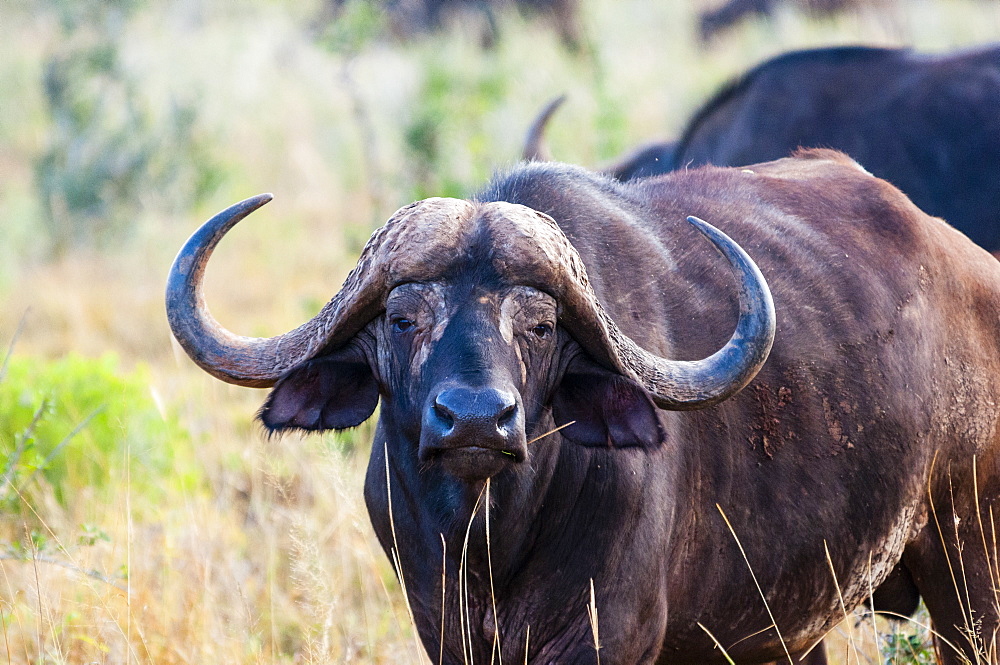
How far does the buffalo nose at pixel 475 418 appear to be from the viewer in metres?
2.61

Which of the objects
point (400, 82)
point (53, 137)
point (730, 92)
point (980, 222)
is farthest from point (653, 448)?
point (400, 82)

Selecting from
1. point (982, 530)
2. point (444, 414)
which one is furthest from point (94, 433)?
point (982, 530)

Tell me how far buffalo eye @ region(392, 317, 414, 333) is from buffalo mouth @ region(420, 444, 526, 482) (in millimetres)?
381

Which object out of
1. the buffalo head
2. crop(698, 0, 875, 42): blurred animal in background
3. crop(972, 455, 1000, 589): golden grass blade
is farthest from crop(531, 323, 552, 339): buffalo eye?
crop(698, 0, 875, 42): blurred animal in background

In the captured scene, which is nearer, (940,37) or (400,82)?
(940,37)

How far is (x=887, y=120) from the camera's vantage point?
7.78 m

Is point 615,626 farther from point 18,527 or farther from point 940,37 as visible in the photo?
point 940,37

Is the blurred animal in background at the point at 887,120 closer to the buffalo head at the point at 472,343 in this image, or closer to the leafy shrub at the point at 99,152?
the buffalo head at the point at 472,343

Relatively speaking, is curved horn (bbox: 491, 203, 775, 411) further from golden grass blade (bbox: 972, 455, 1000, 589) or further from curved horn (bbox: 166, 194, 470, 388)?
golden grass blade (bbox: 972, 455, 1000, 589)

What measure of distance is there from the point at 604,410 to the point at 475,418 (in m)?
0.61

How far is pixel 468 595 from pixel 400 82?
15.1 m

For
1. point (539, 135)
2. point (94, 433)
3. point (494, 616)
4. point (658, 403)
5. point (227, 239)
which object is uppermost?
point (539, 135)

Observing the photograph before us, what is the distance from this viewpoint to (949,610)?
3869 mm

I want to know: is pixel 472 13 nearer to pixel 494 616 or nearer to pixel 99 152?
pixel 99 152
